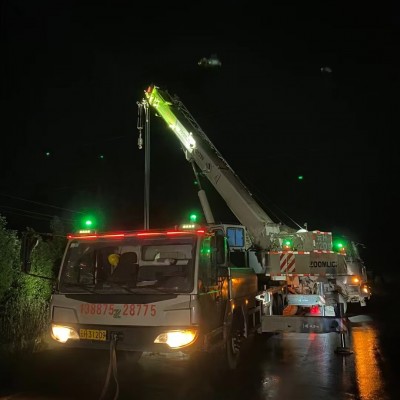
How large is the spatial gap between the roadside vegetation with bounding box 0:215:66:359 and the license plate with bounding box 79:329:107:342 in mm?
2484

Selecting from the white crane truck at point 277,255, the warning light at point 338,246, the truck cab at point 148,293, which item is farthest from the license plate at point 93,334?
the warning light at point 338,246

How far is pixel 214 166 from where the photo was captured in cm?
1547

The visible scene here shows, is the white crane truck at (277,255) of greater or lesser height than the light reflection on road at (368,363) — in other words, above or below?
above

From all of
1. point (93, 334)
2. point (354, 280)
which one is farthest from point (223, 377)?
point (354, 280)

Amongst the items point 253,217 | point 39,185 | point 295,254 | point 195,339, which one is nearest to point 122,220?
point 39,185

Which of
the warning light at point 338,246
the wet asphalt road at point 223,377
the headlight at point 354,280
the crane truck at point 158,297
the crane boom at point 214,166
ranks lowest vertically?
the wet asphalt road at point 223,377

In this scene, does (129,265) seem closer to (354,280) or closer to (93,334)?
(93,334)

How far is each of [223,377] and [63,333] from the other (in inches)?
100

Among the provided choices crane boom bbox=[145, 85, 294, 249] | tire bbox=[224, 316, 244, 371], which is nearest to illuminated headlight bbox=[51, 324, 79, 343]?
tire bbox=[224, 316, 244, 371]

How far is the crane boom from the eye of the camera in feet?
48.2

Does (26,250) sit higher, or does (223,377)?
(26,250)

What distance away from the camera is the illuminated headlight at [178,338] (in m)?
5.82

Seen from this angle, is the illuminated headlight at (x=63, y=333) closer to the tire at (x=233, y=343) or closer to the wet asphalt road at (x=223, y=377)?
the wet asphalt road at (x=223, y=377)

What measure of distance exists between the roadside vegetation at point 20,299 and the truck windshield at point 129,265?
1860 millimetres
